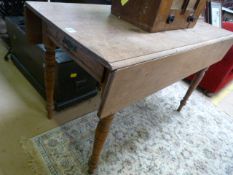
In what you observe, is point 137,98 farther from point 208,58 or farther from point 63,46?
point 208,58

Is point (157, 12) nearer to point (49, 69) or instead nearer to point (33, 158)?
point (49, 69)

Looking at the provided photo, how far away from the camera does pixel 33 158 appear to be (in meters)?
1.15

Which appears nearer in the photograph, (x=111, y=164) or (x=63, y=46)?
(x=63, y=46)

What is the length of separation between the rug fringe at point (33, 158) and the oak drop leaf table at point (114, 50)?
29 centimetres

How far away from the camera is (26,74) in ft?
5.68

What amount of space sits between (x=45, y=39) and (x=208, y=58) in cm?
103

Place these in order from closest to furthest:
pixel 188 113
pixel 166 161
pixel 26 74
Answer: pixel 166 161, pixel 26 74, pixel 188 113

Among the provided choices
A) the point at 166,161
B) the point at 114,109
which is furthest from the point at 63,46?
the point at 166,161

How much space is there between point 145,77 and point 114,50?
184 mm

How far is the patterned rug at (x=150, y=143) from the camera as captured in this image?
1.22 meters

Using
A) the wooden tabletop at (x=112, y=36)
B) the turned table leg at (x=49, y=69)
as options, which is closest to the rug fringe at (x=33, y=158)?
the turned table leg at (x=49, y=69)

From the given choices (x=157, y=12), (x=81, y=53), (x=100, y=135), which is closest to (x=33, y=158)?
(x=100, y=135)

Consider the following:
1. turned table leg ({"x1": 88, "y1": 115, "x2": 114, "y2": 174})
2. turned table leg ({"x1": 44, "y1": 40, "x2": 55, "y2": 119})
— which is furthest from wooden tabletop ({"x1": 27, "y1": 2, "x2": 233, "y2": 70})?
turned table leg ({"x1": 88, "y1": 115, "x2": 114, "y2": 174})

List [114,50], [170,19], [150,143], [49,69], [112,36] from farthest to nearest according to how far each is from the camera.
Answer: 1. [150,143]
2. [49,69]
3. [170,19]
4. [112,36]
5. [114,50]
